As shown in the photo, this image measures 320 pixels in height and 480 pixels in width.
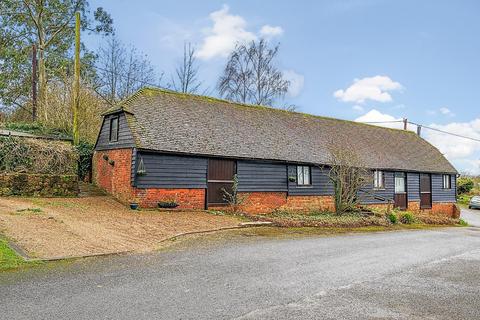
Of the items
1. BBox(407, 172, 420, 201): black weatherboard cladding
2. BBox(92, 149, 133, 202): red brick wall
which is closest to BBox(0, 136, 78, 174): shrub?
BBox(92, 149, 133, 202): red brick wall

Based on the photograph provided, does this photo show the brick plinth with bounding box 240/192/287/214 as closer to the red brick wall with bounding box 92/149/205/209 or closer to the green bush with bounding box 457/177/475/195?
the red brick wall with bounding box 92/149/205/209

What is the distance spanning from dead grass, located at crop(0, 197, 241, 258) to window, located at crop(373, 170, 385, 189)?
12.7m

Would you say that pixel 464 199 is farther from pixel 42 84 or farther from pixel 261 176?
pixel 42 84

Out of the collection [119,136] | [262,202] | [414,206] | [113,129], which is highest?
[113,129]

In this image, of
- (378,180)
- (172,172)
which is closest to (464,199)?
(378,180)

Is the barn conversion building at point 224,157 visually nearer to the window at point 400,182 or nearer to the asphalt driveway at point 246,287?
the window at point 400,182

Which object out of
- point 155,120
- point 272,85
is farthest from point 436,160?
point 155,120

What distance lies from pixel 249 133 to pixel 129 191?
759 centimetres

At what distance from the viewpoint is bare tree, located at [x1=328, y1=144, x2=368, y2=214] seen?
67.6 feet

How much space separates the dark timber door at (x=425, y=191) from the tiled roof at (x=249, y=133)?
891 millimetres

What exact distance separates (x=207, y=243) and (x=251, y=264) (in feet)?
9.05

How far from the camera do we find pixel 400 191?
2750 cm

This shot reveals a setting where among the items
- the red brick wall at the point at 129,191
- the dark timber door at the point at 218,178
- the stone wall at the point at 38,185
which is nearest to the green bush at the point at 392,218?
the dark timber door at the point at 218,178

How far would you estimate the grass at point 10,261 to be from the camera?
7159 mm
